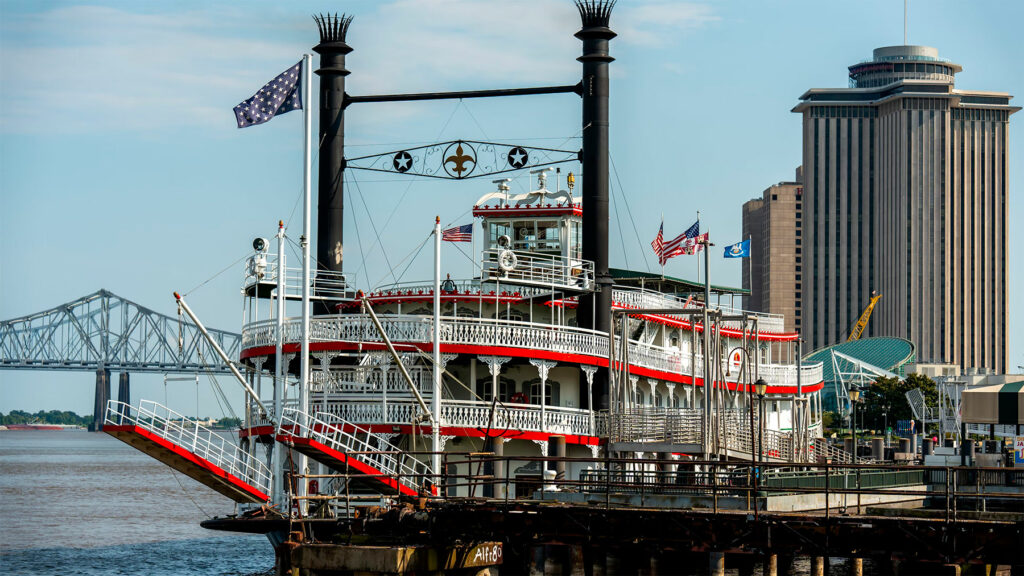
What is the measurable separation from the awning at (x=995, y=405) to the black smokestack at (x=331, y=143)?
63.5 ft

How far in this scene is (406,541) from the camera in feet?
85.0

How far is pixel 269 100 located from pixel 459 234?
920 centimetres

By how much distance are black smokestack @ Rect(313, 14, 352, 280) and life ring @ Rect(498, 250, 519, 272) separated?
25.2ft

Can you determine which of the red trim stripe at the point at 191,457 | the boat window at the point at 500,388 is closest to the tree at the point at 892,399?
the boat window at the point at 500,388

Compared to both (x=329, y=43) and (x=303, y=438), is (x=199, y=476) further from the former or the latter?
(x=329, y=43)

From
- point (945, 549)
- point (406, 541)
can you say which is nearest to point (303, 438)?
point (406, 541)

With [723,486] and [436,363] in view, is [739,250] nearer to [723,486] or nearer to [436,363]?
[436,363]

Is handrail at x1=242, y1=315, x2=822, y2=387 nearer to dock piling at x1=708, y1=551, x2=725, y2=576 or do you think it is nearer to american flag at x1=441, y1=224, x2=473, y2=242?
american flag at x1=441, y1=224, x2=473, y2=242

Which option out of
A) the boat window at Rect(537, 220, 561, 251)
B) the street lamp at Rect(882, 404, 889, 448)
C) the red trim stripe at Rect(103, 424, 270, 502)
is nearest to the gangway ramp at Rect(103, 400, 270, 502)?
the red trim stripe at Rect(103, 424, 270, 502)

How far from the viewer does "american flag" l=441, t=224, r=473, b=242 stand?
42.0 meters

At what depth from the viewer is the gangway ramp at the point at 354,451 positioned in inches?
1211

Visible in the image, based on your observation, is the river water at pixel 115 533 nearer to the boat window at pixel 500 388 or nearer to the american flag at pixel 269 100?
the boat window at pixel 500 388

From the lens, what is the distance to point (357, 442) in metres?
34.9

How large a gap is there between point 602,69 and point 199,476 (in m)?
17.8
